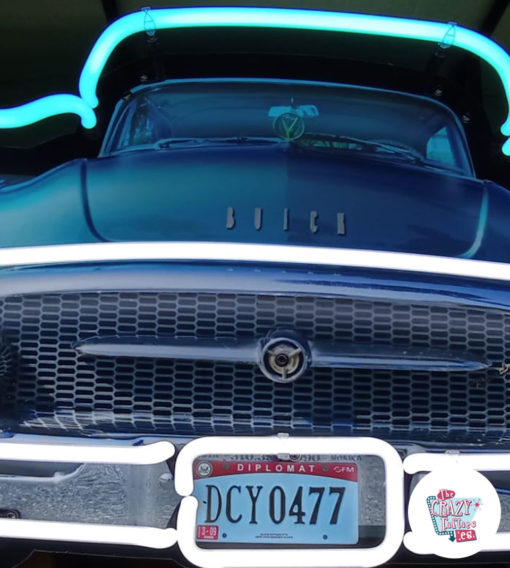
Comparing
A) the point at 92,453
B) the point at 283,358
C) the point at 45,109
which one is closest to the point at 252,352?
the point at 283,358

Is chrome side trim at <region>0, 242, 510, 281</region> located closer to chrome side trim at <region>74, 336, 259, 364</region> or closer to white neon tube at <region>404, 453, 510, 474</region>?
chrome side trim at <region>74, 336, 259, 364</region>

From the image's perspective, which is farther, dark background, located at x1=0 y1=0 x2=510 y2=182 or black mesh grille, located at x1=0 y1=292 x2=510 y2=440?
dark background, located at x1=0 y1=0 x2=510 y2=182

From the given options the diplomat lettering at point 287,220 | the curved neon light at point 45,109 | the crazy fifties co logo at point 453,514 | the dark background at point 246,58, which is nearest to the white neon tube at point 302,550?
the crazy fifties co logo at point 453,514

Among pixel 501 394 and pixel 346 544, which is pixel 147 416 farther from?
pixel 501 394

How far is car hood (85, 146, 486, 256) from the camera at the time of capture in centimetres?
203

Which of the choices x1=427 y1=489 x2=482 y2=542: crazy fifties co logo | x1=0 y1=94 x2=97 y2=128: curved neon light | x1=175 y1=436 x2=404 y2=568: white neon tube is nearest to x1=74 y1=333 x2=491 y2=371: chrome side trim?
x1=175 y1=436 x2=404 y2=568: white neon tube

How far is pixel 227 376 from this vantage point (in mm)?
1914

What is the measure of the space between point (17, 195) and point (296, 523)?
141 centimetres

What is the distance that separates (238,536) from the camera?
1800 mm

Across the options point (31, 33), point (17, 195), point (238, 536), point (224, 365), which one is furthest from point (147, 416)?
point (31, 33)

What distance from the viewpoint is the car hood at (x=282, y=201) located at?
6.65ft

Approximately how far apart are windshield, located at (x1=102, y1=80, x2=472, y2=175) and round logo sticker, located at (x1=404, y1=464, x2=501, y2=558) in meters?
1.57

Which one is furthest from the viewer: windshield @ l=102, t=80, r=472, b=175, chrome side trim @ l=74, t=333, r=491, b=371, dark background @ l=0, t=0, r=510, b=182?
dark background @ l=0, t=0, r=510, b=182

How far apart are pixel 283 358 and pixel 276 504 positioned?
381mm
